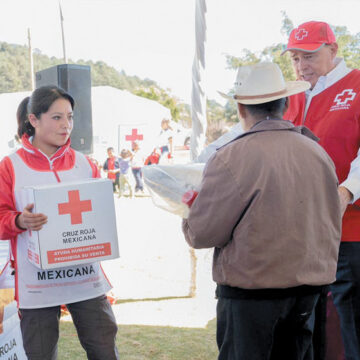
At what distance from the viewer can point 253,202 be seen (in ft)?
4.07

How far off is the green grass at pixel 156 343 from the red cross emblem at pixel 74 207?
1.40 m

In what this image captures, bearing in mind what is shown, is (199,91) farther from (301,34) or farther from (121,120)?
(121,120)

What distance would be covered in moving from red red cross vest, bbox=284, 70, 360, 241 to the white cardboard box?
0.83 meters

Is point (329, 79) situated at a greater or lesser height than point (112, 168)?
greater

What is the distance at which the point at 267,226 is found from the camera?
1.25 metres

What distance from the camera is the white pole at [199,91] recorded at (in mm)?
2842

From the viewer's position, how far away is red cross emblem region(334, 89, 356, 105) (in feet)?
5.65

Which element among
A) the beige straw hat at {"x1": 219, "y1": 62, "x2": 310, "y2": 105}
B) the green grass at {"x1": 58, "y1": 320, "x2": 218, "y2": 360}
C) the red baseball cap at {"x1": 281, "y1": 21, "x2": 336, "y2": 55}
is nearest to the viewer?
the beige straw hat at {"x1": 219, "y1": 62, "x2": 310, "y2": 105}

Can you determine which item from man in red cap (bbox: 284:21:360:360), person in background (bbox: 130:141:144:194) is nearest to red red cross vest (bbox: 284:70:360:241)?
man in red cap (bbox: 284:21:360:360)

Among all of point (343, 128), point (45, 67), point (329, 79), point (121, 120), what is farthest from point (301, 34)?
point (45, 67)

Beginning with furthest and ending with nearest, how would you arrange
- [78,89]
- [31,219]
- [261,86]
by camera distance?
[78,89] → [31,219] → [261,86]

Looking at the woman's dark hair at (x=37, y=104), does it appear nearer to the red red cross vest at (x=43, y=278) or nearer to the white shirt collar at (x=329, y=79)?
the red red cross vest at (x=43, y=278)

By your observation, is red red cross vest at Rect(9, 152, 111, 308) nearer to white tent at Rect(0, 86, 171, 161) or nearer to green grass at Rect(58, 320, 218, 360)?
green grass at Rect(58, 320, 218, 360)

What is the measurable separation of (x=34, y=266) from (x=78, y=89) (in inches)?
100
